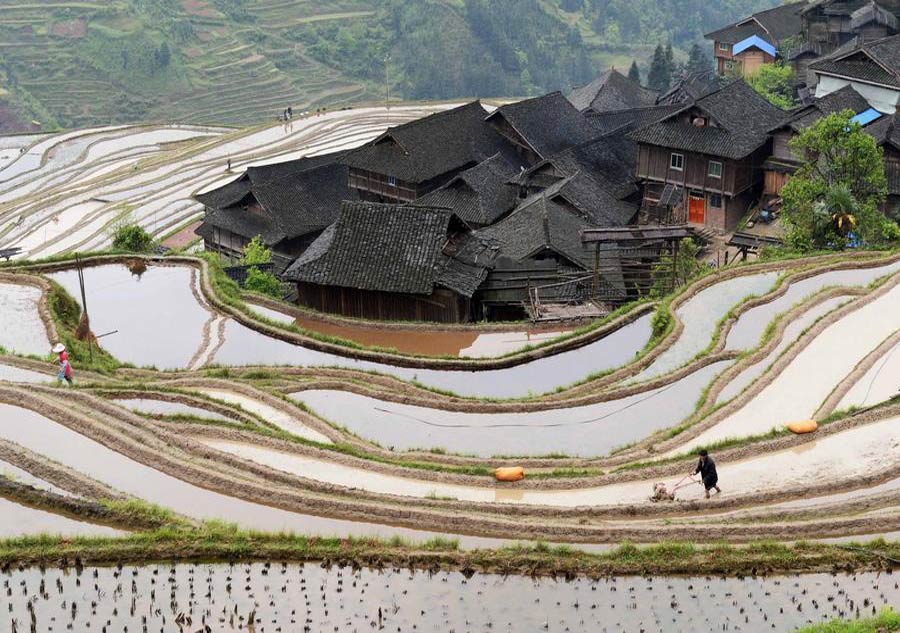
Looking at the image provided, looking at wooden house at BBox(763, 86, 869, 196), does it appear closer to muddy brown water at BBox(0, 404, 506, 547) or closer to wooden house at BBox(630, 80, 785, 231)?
wooden house at BBox(630, 80, 785, 231)

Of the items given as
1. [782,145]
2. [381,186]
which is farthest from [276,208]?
[782,145]

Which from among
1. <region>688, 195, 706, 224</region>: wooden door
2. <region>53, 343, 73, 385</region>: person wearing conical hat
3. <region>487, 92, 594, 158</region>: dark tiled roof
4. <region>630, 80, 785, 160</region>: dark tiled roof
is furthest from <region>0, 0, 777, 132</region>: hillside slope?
<region>53, 343, 73, 385</region>: person wearing conical hat

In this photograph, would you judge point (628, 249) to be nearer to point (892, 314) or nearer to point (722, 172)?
point (722, 172)

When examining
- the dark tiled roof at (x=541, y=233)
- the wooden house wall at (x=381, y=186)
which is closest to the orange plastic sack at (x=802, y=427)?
the dark tiled roof at (x=541, y=233)

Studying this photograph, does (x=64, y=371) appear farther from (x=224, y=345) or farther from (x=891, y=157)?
(x=891, y=157)

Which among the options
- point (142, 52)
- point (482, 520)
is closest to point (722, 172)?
point (482, 520)

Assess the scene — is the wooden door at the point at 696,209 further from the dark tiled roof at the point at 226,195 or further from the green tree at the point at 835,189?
the dark tiled roof at the point at 226,195
